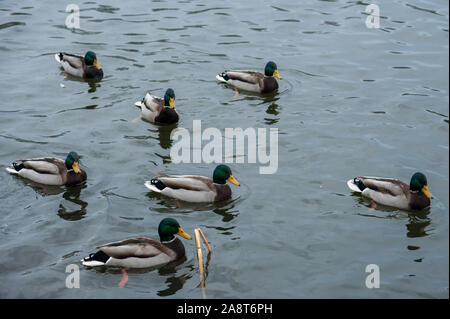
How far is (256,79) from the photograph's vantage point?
54.7ft

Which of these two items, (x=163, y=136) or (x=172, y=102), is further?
(x=172, y=102)

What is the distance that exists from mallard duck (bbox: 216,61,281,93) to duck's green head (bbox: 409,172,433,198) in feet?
18.6

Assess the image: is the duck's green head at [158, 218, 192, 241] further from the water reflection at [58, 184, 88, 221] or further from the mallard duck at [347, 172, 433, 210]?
the mallard duck at [347, 172, 433, 210]

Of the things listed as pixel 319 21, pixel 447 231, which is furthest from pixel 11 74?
pixel 447 231

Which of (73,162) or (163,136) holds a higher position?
(73,162)

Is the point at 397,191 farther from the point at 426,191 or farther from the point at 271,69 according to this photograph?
the point at 271,69

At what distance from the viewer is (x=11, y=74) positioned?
17.7 m

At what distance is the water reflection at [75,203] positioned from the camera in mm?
11758

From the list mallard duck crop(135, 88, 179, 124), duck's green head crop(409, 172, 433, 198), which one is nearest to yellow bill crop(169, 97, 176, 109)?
mallard duck crop(135, 88, 179, 124)

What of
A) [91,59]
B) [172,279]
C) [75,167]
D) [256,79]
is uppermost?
[91,59]

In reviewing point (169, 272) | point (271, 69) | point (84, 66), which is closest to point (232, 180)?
point (169, 272)

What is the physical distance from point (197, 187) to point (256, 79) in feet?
17.2

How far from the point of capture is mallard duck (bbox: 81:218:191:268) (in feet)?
33.6
